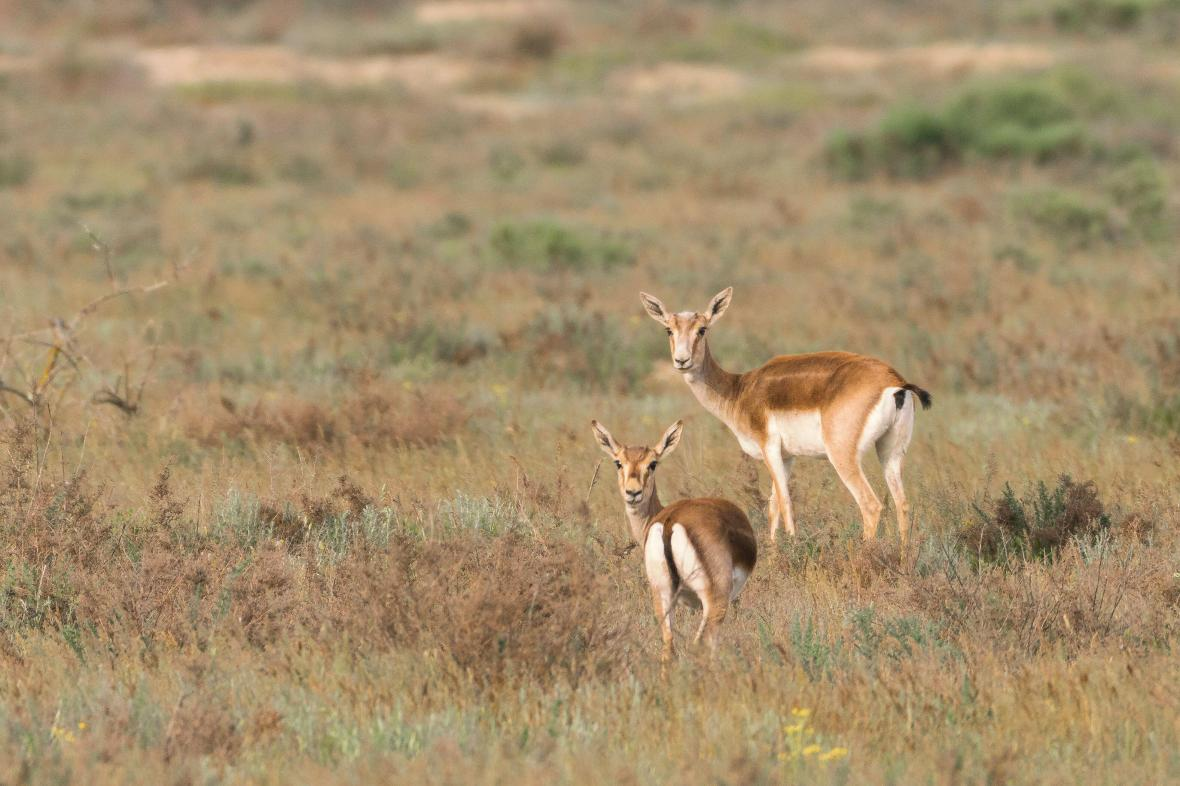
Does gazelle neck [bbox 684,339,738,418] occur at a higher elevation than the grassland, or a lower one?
higher

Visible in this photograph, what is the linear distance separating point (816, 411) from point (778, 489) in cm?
50

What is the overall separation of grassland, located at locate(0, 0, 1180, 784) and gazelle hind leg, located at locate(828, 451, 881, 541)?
0.16 m

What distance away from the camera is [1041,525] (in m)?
8.22

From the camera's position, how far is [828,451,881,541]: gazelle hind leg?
27.4ft

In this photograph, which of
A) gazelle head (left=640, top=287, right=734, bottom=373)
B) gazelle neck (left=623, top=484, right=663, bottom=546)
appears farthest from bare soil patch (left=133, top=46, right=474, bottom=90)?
gazelle neck (left=623, top=484, right=663, bottom=546)

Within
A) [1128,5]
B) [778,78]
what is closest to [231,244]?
[778,78]

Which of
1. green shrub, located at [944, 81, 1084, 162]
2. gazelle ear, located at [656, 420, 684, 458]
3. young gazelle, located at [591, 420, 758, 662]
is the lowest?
green shrub, located at [944, 81, 1084, 162]

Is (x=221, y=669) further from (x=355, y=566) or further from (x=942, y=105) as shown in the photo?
(x=942, y=105)

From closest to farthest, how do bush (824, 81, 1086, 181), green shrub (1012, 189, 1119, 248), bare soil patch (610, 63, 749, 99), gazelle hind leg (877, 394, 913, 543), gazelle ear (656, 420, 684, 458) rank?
gazelle ear (656, 420, 684, 458), gazelle hind leg (877, 394, 913, 543), green shrub (1012, 189, 1119, 248), bush (824, 81, 1086, 181), bare soil patch (610, 63, 749, 99)

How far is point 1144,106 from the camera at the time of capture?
1415 inches

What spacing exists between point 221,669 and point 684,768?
2.07 meters

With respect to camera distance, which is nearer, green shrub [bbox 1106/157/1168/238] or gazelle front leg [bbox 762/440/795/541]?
gazelle front leg [bbox 762/440/795/541]

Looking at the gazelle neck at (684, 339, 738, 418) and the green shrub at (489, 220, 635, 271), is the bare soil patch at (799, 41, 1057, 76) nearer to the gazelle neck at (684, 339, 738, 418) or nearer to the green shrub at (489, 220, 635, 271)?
the green shrub at (489, 220, 635, 271)

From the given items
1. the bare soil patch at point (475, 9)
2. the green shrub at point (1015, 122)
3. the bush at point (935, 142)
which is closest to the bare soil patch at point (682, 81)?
the green shrub at point (1015, 122)
